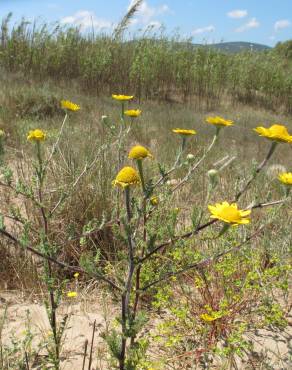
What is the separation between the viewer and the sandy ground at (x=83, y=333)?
1.62m

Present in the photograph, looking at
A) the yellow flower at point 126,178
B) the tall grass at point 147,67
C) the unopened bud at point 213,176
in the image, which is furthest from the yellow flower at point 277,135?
the tall grass at point 147,67

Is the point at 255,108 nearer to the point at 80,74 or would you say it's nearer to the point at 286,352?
the point at 80,74

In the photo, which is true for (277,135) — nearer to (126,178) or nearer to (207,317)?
(126,178)

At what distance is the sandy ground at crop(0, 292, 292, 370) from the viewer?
162 centimetres

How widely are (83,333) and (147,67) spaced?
766 centimetres

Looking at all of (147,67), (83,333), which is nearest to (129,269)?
(83,333)

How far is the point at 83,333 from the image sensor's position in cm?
179

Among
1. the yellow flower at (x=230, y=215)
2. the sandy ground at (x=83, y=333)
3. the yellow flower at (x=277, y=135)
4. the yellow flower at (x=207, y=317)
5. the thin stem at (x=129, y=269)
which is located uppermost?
the yellow flower at (x=277, y=135)

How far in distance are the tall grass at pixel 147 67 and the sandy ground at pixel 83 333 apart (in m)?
6.34

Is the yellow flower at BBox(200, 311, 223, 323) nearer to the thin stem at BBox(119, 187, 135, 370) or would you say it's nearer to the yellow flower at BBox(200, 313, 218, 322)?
the yellow flower at BBox(200, 313, 218, 322)

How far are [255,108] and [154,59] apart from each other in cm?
286

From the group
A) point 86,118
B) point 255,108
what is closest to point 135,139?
point 86,118

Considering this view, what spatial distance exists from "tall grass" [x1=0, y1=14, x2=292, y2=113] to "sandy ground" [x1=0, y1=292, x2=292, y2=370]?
6341 mm

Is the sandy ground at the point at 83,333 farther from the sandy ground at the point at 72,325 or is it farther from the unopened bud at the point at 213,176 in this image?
the unopened bud at the point at 213,176
